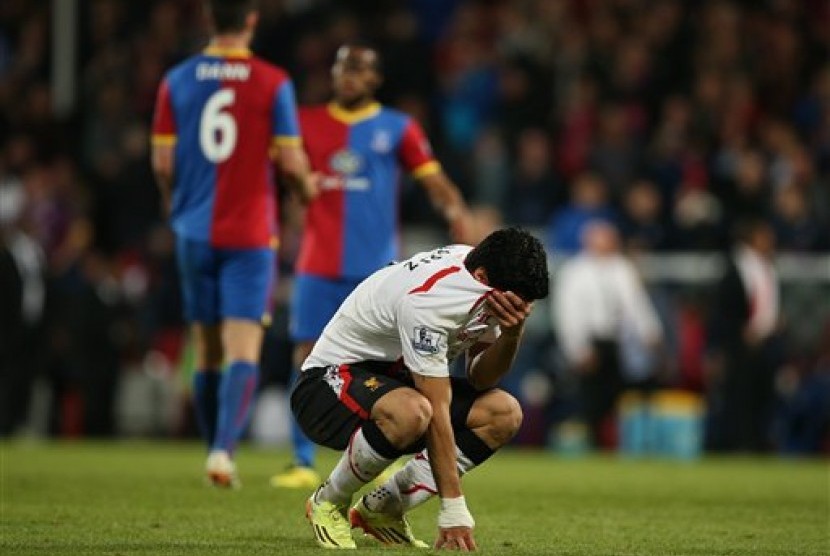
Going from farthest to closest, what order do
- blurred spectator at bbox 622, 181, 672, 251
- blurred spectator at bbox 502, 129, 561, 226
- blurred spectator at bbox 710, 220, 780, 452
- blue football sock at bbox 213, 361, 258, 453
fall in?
blurred spectator at bbox 502, 129, 561, 226, blurred spectator at bbox 622, 181, 672, 251, blurred spectator at bbox 710, 220, 780, 452, blue football sock at bbox 213, 361, 258, 453

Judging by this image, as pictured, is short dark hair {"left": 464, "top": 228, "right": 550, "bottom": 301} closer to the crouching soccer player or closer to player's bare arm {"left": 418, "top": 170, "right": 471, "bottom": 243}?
the crouching soccer player

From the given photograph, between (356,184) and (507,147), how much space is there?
28.7 ft

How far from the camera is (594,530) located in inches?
320

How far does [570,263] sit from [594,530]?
9840mm

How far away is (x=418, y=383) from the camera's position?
6.83 m

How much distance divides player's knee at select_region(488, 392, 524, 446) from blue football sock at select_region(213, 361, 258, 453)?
9.67ft

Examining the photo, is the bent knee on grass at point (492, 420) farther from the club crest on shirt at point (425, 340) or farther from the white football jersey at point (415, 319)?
the club crest on shirt at point (425, 340)

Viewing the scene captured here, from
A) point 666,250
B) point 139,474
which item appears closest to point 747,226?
point 666,250

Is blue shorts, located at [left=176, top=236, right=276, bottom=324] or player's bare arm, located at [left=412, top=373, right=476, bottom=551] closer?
player's bare arm, located at [left=412, top=373, right=476, bottom=551]

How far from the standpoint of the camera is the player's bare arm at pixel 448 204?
10633 millimetres

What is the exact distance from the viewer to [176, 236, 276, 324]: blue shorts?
400 inches

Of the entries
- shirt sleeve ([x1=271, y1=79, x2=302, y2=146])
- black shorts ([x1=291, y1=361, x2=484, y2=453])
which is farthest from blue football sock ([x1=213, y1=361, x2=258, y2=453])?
black shorts ([x1=291, y1=361, x2=484, y2=453])

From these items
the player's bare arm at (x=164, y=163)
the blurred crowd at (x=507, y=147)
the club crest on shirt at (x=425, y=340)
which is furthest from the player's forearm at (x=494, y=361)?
the blurred crowd at (x=507, y=147)

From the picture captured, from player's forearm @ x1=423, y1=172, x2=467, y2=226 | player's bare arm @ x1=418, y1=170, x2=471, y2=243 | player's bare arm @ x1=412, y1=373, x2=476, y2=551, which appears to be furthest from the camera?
player's forearm @ x1=423, y1=172, x2=467, y2=226
